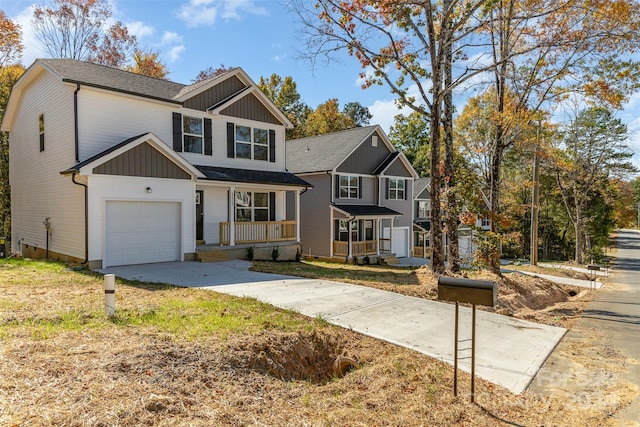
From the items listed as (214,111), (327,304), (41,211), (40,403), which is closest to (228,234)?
(214,111)

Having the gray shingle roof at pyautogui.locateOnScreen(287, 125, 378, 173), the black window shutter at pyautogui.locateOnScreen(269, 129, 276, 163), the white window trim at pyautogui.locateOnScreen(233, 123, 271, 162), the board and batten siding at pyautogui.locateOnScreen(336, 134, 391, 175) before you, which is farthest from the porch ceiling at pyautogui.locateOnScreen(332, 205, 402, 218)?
the white window trim at pyautogui.locateOnScreen(233, 123, 271, 162)

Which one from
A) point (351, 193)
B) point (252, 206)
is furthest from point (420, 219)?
point (252, 206)

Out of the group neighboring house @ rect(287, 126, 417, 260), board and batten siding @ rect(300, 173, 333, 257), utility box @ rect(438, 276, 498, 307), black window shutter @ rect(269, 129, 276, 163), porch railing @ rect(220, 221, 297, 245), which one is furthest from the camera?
board and batten siding @ rect(300, 173, 333, 257)

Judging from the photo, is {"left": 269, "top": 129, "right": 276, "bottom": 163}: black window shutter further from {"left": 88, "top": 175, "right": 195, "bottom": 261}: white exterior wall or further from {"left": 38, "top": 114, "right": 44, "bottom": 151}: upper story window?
{"left": 38, "top": 114, "right": 44, "bottom": 151}: upper story window

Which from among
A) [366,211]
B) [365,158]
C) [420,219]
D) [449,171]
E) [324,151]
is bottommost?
[420,219]

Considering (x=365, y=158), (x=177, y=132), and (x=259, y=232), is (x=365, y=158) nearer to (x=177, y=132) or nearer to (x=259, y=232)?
(x=259, y=232)

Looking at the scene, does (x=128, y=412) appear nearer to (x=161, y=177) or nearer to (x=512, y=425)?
(x=512, y=425)

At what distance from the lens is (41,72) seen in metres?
14.8

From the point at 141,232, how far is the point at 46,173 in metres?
5.12

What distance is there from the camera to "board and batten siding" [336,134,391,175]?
24453 millimetres

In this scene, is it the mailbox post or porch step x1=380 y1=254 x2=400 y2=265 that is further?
porch step x1=380 y1=254 x2=400 y2=265

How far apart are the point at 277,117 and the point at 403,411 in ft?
52.4

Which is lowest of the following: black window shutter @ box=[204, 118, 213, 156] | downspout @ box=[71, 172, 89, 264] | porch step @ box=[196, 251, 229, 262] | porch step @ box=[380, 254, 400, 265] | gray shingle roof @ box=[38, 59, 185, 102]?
porch step @ box=[380, 254, 400, 265]

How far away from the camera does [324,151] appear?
25.5 metres
